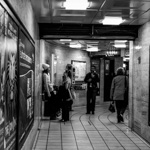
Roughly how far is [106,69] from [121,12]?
8524 millimetres

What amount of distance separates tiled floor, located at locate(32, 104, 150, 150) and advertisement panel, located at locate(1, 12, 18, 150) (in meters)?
2.69

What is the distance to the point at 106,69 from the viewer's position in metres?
13.9

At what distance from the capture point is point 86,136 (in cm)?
634

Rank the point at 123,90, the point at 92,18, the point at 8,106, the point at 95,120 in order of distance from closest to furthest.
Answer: the point at 8,106
the point at 92,18
the point at 123,90
the point at 95,120

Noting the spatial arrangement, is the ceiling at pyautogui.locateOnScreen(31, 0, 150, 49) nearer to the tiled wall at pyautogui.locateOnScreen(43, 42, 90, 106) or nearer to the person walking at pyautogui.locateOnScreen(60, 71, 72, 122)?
the person walking at pyautogui.locateOnScreen(60, 71, 72, 122)

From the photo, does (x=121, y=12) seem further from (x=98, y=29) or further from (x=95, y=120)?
(x=95, y=120)

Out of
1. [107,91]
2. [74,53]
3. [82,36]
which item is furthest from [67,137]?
[107,91]

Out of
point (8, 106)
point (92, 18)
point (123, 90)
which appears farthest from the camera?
point (123, 90)

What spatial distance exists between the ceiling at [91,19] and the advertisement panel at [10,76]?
7.55 feet

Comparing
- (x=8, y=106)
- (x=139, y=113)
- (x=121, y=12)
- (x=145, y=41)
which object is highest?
(x=121, y=12)

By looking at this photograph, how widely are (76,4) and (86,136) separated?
2.98 meters

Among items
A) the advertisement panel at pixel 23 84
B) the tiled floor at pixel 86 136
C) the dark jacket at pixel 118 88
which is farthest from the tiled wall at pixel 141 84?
the advertisement panel at pixel 23 84

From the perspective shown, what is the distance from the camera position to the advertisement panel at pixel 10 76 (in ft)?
7.54

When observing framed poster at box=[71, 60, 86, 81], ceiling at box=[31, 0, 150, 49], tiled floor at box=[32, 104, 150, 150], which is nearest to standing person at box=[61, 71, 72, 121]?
tiled floor at box=[32, 104, 150, 150]
